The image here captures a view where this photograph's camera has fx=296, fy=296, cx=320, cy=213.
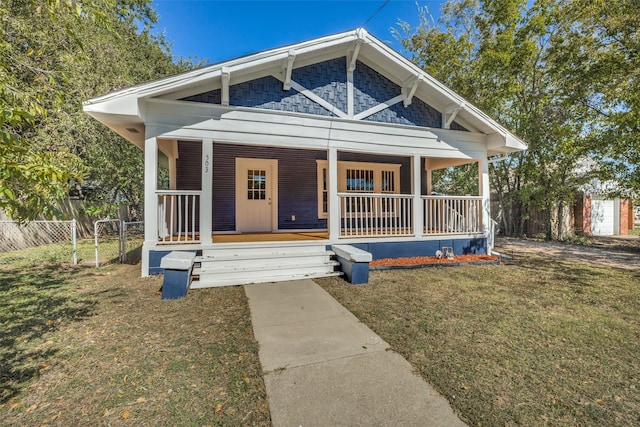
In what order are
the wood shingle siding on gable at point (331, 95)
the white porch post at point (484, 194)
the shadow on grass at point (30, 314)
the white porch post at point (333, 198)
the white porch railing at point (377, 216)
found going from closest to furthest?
1. the shadow on grass at point (30, 314)
2. the wood shingle siding on gable at point (331, 95)
3. the white porch post at point (333, 198)
4. the white porch railing at point (377, 216)
5. the white porch post at point (484, 194)

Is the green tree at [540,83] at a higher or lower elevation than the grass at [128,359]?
higher

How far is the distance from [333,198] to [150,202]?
3.67 m

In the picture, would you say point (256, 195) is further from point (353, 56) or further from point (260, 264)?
point (353, 56)

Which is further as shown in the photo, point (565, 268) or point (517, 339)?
point (565, 268)

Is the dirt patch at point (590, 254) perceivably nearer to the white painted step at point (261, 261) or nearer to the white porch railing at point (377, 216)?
the white porch railing at point (377, 216)

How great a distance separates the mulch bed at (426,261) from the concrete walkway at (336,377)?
286cm

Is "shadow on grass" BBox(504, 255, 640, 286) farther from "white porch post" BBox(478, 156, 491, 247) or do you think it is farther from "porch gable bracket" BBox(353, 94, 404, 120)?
"porch gable bracket" BBox(353, 94, 404, 120)

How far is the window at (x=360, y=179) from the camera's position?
9.58 meters

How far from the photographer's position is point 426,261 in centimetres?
702

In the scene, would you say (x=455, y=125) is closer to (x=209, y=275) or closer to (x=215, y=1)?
(x=209, y=275)

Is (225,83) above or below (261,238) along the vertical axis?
above

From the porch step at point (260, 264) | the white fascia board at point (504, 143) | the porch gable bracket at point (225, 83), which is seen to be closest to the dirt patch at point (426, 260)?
the porch step at point (260, 264)

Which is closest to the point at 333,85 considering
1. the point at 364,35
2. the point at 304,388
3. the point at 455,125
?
the point at 364,35

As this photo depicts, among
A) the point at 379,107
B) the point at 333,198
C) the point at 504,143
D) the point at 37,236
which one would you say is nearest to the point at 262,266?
the point at 333,198
